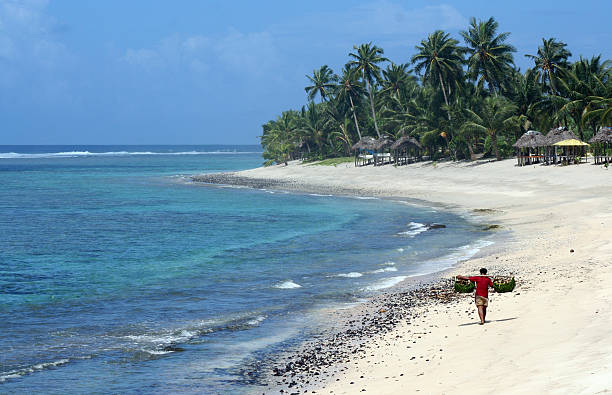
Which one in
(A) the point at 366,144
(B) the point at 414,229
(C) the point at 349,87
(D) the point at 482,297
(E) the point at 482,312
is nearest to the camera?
(D) the point at 482,297

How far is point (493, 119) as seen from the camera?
65.8 m

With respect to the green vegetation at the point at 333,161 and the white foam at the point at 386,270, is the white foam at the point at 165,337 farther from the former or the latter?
the green vegetation at the point at 333,161

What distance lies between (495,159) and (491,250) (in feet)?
149

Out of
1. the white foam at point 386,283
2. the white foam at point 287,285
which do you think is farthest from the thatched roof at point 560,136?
the white foam at point 287,285

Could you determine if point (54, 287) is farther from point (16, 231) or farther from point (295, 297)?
point (16, 231)

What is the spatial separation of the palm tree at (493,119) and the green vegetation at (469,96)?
107 mm

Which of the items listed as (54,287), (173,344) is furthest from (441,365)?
(54,287)

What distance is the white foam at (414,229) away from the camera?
32344 mm

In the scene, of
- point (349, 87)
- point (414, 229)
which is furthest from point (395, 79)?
point (414, 229)

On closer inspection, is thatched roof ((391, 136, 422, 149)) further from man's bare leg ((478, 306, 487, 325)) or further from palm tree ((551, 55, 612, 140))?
man's bare leg ((478, 306, 487, 325))

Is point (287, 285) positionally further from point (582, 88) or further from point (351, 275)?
point (582, 88)

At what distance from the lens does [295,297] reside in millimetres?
19484

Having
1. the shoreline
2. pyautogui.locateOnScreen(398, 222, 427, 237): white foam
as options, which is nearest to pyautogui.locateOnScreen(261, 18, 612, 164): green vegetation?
pyautogui.locateOnScreen(398, 222, 427, 237): white foam

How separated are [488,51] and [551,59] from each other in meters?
7.34
